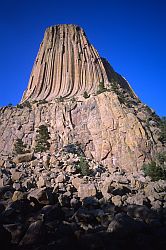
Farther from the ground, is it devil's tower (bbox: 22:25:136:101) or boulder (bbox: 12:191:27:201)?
devil's tower (bbox: 22:25:136:101)

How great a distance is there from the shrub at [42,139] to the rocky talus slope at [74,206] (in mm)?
2352

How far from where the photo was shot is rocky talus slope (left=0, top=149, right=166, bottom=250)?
1470 centimetres

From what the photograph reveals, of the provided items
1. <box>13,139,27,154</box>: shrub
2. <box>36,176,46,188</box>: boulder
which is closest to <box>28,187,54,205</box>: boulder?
<box>36,176,46,188</box>: boulder

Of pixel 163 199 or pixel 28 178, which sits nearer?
pixel 163 199

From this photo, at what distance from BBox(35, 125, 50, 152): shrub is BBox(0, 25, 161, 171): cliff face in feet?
3.11

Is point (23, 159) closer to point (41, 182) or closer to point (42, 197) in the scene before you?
point (41, 182)

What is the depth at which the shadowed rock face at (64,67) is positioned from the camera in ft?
186

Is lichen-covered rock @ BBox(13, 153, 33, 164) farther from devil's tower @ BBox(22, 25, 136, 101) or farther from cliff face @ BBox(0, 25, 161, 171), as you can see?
devil's tower @ BBox(22, 25, 136, 101)

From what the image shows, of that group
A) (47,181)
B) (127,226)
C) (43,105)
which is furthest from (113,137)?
(127,226)

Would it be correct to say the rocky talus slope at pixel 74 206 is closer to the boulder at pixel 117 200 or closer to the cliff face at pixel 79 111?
the boulder at pixel 117 200

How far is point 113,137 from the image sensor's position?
3825 cm

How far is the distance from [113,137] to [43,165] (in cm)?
1128

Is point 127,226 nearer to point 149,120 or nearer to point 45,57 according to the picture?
point 149,120

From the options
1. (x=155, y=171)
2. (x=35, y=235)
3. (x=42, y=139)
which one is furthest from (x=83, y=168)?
(x=35, y=235)
